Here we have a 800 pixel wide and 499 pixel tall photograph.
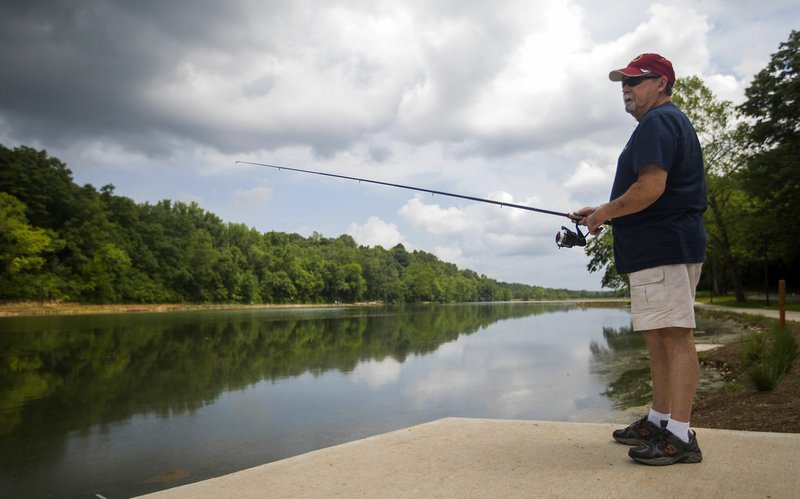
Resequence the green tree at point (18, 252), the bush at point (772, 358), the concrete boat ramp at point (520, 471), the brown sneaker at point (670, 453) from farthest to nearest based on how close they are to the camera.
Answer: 1. the green tree at point (18, 252)
2. the bush at point (772, 358)
3. the brown sneaker at point (670, 453)
4. the concrete boat ramp at point (520, 471)

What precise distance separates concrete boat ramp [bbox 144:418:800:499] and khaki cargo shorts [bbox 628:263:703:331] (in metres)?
0.72

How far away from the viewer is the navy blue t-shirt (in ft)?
9.29

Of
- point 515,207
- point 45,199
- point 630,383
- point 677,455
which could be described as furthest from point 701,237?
point 45,199

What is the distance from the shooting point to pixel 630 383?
31.2 feet

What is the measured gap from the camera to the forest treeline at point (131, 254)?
45.2 meters

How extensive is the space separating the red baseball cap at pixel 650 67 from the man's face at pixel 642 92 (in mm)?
29

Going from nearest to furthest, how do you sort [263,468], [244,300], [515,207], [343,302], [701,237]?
1. [701,237]
2. [263,468]
3. [515,207]
4. [244,300]
5. [343,302]

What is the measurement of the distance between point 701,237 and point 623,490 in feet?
4.61

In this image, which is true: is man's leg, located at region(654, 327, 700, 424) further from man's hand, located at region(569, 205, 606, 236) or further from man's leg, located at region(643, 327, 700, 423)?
man's hand, located at region(569, 205, 606, 236)

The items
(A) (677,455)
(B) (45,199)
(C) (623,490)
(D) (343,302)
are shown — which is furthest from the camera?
(D) (343,302)

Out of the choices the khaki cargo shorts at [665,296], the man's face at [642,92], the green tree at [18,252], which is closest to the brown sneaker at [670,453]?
the khaki cargo shorts at [665,296]

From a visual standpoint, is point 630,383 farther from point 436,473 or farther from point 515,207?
point 436,473

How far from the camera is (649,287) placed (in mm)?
2910

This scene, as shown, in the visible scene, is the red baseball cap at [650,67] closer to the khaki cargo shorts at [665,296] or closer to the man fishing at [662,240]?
the man fishing at [662,240]
